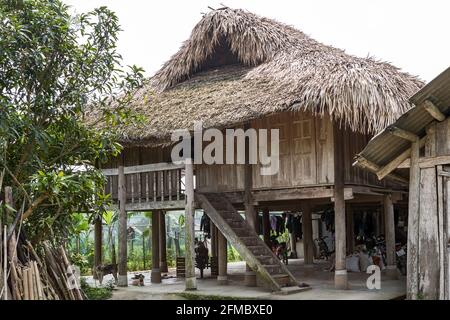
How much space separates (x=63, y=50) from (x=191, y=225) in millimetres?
4645

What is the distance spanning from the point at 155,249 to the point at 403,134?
7.91 m

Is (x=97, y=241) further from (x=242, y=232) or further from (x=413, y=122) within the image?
(x=413, y=122)

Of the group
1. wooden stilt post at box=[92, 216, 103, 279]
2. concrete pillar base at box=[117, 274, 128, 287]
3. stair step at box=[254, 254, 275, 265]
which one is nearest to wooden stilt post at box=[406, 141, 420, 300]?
stair step at box=[254, 254, 275, 265]

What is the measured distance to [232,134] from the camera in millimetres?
11633

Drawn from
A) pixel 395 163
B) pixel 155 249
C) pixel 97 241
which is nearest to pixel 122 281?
pixel 155 249

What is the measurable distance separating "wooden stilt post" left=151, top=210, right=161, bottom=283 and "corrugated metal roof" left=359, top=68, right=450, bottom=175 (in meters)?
7.13

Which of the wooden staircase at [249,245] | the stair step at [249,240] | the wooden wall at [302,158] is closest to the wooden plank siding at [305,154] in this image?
the wooden wall at [302,158]

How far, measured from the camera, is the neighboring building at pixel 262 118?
10.2 m

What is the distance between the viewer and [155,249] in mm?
13781

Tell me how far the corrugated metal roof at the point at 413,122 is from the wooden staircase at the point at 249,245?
3.42 m

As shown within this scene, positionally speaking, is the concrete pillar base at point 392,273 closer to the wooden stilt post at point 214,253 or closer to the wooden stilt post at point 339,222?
the wooden stilt post at point 339,222

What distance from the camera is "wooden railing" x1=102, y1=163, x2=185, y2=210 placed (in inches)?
469

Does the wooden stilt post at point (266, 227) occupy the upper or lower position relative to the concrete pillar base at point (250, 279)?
upper

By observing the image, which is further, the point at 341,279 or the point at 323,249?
the point at 323,249
